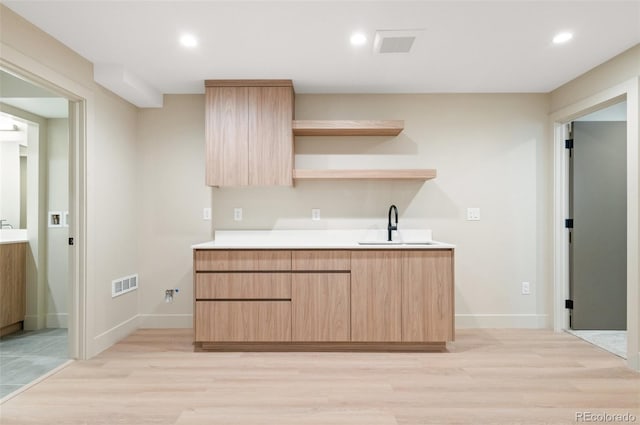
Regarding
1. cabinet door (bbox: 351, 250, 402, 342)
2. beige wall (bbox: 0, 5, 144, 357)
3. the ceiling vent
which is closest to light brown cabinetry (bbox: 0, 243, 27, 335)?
beige wall (bbox: 0, 5, 144, 357)

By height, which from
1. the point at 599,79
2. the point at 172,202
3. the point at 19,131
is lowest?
the point at 172,202

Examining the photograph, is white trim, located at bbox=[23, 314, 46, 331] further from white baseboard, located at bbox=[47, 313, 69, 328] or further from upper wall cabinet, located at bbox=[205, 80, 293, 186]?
upper wall cabinet, located at bbox=[205, 80, 293, 186]

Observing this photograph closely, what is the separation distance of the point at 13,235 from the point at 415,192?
13.4ft

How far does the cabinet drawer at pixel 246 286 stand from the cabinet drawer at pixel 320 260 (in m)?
0.13

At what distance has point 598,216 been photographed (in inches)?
145

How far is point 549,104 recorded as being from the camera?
3846mm

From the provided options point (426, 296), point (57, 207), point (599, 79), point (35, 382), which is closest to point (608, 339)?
point (426, 296)

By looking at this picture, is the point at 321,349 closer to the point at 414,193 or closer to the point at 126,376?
the point at 126,376

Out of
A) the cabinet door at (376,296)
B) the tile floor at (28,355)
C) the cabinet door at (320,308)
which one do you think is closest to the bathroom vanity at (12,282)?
the tile floor at (28,355)

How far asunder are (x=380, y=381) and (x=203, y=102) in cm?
300

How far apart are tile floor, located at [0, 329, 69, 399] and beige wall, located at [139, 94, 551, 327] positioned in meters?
0.82

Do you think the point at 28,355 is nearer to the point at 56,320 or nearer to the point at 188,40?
the point at 56,320

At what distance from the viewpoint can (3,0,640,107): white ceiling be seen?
2266mm

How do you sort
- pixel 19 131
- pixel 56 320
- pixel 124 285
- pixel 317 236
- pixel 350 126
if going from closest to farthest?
pixel 350 126, pixel 124 285, pixel 317 236, pixel 56 320, pixel 19 131
